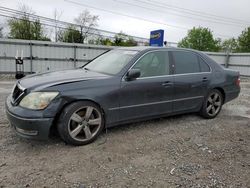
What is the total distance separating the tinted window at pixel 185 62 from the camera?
453cm

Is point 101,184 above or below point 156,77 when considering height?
below

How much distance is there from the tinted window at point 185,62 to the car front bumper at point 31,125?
2.60 metres

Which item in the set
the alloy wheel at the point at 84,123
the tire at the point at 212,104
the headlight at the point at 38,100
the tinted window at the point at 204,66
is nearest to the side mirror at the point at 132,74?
the alloy wheel at the point at 84,123

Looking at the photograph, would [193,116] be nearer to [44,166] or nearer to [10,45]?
[44,166]

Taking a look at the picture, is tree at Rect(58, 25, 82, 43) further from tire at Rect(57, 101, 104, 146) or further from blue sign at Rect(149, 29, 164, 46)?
tire at Rect(57, 101, 104, 146)

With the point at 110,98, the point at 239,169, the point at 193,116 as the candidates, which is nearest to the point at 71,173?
the point at 110,98

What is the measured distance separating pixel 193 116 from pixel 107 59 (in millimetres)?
2343

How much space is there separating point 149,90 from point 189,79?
1032 millimetres

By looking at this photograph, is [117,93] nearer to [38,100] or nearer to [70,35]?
[38,100]

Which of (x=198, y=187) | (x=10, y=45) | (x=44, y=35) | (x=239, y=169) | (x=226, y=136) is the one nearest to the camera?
(x=198, y=187)

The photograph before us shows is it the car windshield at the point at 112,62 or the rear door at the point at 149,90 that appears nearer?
the rear door at the point at 149,90

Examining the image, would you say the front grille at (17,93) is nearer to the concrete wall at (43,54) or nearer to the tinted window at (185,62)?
the tinted window at (185,62)

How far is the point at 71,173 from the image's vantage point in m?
2.76

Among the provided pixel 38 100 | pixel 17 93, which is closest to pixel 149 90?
pixel 38 100
